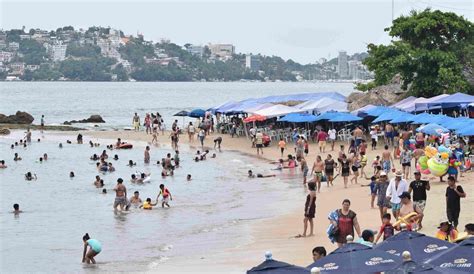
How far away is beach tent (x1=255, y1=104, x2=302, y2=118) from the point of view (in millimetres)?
44750

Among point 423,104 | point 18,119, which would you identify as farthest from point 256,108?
point 18,119

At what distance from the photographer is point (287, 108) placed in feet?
150

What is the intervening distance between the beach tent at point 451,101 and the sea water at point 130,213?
770 centimetres

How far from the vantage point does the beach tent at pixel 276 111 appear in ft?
147

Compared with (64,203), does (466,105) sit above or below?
above

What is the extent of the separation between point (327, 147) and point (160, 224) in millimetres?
16254

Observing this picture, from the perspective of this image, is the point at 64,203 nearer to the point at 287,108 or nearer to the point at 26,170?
the point at 26,170

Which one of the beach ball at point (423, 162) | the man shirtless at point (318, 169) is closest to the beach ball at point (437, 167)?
the beach ball at point (423, 162)

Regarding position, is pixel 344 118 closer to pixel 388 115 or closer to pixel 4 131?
pixel 388 115

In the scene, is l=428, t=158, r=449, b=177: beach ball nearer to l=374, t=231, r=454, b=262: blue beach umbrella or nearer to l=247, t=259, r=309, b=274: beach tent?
l=374, t=231, r=454, b=262: blue beach umbrella

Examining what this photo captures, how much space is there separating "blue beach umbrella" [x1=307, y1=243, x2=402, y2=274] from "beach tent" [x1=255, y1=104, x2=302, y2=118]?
33.3 meters

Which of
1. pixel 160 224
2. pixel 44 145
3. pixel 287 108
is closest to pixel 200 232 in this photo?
pixel 160 224

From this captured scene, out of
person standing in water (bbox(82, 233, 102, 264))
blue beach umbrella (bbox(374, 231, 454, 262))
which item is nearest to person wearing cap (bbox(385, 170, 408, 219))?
blue beach umbrella (bbox(374, 231, 454, 262))

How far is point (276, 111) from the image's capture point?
4556 centimetres
